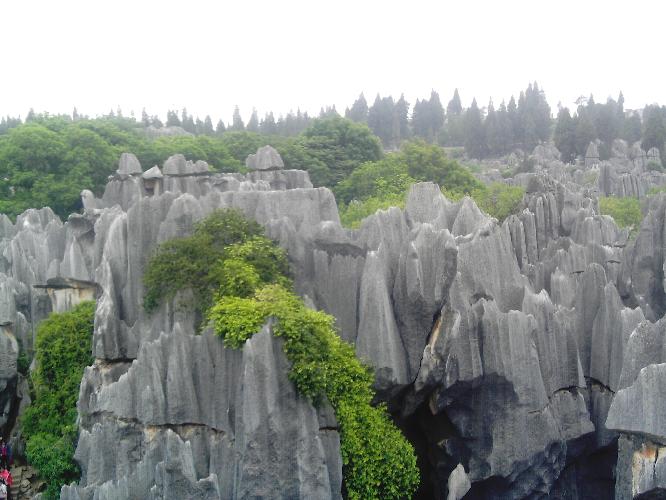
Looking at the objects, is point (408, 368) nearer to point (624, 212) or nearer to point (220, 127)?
point (624, 212)

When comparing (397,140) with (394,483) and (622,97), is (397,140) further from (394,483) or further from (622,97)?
(394,483)

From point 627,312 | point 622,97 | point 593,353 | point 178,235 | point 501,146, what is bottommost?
point 593,353

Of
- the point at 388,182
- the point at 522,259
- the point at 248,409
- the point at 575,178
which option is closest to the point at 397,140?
the point at 575,178

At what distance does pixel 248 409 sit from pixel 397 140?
238 feet

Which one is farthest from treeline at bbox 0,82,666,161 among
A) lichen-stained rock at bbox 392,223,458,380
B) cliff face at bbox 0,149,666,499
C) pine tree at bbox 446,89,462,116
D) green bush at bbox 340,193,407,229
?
lichen-stained rock at bbox 392,223,458,380

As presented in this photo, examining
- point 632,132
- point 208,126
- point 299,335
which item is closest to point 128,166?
point 299,335

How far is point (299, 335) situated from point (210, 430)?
8.55ft

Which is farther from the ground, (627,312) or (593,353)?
(627,312)

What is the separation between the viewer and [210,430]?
13.4 meters

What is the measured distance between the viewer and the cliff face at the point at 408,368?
12680mm

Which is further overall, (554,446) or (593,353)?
(593,353)

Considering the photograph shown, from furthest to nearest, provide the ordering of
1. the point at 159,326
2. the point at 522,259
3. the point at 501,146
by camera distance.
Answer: the point at 501,146, the point at 522,259, the point at 159,326

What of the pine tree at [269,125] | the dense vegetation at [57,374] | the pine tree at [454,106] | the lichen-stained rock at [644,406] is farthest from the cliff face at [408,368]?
the pine tree at [454,106]

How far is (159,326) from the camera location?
1644cm
